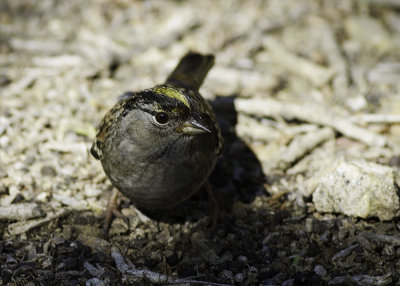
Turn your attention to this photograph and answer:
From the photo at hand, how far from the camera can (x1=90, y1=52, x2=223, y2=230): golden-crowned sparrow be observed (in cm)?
354

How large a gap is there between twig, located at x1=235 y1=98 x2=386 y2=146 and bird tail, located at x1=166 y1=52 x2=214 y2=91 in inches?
21.7

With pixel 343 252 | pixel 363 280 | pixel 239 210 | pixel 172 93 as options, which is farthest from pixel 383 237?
pixel 172 93

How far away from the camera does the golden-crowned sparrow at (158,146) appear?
3545 millimetres

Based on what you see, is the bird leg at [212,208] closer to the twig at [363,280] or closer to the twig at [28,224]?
the twig at [363,280]

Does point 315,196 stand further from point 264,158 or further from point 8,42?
point 8,42

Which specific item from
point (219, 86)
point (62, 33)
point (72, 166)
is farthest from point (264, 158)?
point (62, 33)

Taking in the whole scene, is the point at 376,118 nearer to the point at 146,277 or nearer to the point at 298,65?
the point at 298,65

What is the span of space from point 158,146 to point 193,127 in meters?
0.29

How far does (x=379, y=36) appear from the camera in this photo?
6230 millimetres

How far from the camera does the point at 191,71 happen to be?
4.80 m

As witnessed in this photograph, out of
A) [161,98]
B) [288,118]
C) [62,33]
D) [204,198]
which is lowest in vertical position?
[204,198]

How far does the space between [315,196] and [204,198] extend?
104 centimetres

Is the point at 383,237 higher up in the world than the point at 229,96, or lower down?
lower down

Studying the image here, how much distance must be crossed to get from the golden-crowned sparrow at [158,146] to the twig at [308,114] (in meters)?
1.38
